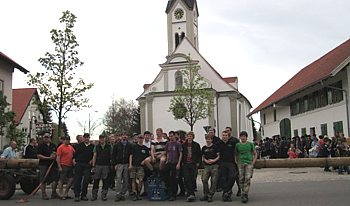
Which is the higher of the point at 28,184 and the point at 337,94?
the point at 337,94

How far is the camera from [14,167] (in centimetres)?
1555

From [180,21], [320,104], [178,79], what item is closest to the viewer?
[320,104]

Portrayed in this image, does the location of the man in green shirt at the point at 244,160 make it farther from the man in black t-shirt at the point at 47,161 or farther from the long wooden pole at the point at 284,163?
the man in black t-shirt at the point at 47,161

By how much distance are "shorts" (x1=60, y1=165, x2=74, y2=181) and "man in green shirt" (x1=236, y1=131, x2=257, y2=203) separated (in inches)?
198

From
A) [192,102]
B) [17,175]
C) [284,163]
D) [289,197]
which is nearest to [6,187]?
[17,175]

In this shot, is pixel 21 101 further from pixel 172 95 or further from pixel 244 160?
pixel 244 160

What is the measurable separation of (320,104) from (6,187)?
23.8 metres

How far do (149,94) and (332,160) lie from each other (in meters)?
43.9

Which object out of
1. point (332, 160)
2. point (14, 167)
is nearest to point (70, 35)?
point (14, 167)

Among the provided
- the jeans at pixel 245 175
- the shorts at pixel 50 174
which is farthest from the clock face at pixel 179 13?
the jeans at pixel 245 175

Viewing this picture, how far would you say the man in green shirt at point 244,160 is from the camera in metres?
13.3

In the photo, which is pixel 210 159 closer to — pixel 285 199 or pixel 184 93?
pixel 285 199

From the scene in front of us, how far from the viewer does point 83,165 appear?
581 inches

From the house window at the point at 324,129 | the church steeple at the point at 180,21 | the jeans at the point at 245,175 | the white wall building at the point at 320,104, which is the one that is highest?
the church steeple at the point at 180,21
